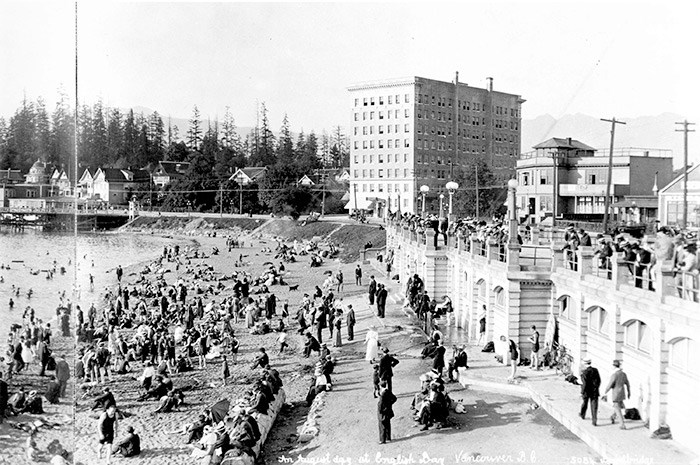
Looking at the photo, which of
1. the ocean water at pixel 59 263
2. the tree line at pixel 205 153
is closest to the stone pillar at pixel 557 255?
the ocean water at pixel 59 263

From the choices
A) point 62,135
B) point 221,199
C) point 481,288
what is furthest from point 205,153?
point 481,288

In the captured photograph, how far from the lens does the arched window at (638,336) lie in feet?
47.6

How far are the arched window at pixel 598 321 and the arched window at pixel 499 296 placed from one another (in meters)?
3.90

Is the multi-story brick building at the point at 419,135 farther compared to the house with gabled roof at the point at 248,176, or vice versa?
the house with gabled roof at the point at 248,176

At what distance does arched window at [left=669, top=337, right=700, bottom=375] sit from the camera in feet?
41.6

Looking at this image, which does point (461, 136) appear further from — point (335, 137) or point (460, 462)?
point (335, 137)

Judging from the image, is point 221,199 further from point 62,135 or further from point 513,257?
point 513,257

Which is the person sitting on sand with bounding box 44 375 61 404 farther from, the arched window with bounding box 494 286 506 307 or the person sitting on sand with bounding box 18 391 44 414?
the arched window with bounding box 494 286 506 307

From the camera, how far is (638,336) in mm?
14789

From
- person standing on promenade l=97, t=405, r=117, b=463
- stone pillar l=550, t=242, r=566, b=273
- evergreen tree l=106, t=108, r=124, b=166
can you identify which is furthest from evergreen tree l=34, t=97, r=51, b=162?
evergreen tree l=106, t=108, r=124, b=166

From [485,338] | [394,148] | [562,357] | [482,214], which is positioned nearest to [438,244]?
[485,338]

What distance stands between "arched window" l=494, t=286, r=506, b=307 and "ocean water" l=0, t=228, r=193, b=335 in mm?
12661

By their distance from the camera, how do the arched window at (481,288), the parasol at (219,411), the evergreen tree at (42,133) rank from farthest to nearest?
the evergreen tree at (42,133), the arched window at (481,288), the parasol at (219,411)

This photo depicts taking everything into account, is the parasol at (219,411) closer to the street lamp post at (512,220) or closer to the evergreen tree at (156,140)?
the street lamp post at (512,220)
